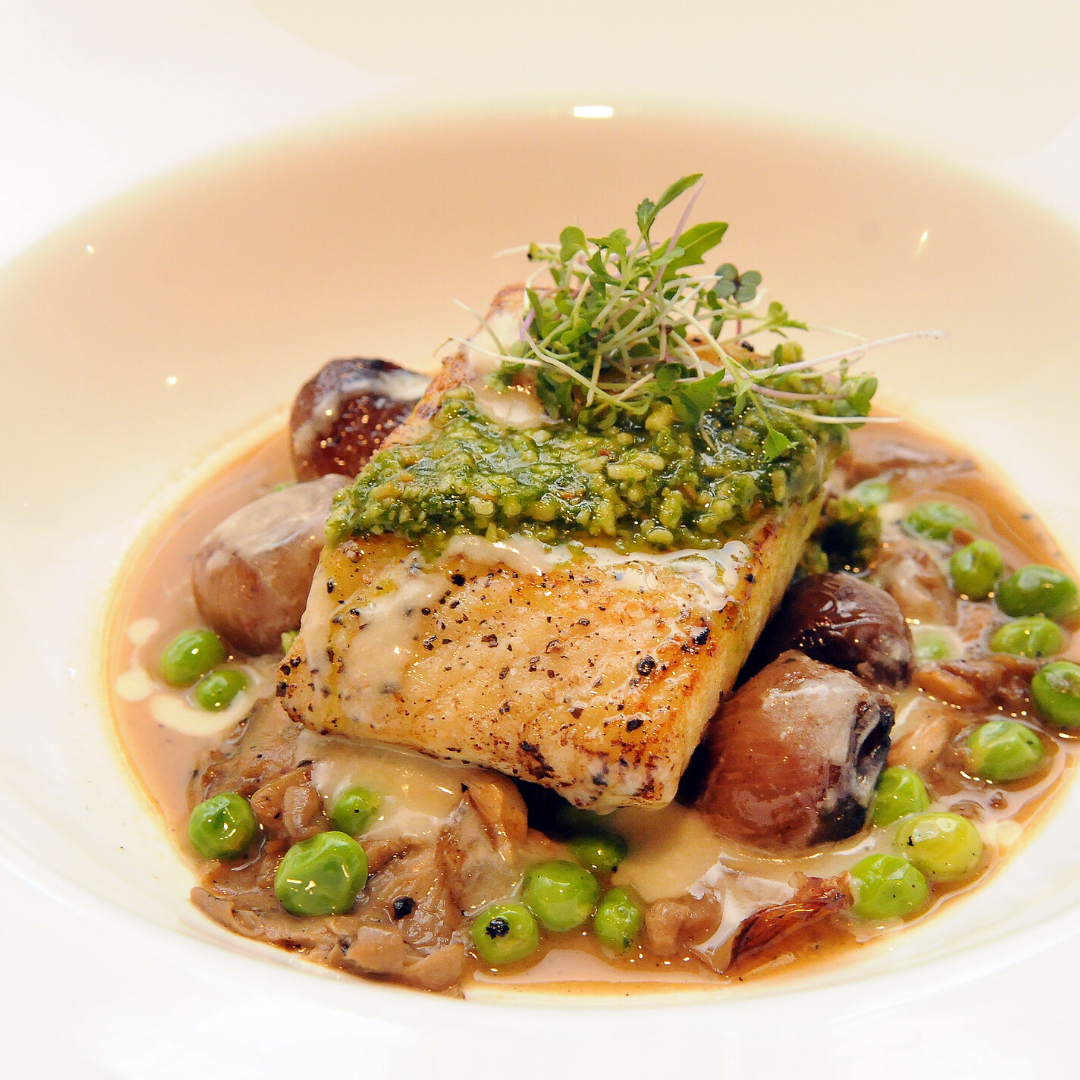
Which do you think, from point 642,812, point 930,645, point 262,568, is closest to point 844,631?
point 930,645

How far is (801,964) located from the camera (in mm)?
2979

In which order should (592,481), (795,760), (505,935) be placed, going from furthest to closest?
1. (592,481)
2. (795,760)
3. (505,935)

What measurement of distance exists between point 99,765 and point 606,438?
6.82 feet

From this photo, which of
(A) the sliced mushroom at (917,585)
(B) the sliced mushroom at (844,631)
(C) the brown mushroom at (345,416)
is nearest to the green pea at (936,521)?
(A) the sliced mushroom at (917,585)

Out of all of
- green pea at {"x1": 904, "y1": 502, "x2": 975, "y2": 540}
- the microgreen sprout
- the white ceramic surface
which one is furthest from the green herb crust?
the white ceramic surface

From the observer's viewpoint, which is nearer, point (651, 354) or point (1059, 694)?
point (1059, 694)

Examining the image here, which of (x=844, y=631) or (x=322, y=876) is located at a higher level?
(x=844, y=631)

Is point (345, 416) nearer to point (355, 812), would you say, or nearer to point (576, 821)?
point (355, 812)

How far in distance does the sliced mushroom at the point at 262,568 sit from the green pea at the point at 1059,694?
258 centimetres

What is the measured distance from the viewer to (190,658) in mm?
3918

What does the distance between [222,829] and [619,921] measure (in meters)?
1.25

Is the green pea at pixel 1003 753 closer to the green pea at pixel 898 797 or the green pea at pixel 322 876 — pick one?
the green pea at pixel 898 797

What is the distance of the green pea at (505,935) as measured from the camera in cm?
298

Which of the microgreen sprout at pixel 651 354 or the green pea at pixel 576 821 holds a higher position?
the microgreen sprout at pixel 651 354
